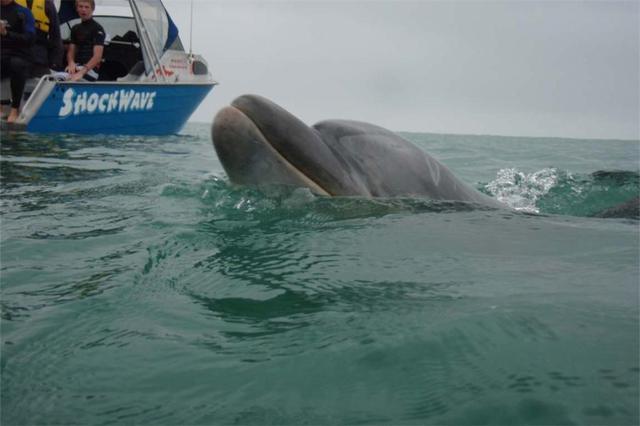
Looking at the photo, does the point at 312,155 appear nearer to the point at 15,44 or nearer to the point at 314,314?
the point at 314,314

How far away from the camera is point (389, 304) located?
217cm

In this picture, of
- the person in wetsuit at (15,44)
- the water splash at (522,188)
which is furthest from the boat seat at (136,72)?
the water splash at (522,188)

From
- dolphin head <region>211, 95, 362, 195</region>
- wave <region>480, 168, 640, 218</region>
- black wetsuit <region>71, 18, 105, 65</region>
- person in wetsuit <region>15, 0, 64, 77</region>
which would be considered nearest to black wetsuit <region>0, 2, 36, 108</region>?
person in wetsuit <region>15, 0, 64, 77</region>

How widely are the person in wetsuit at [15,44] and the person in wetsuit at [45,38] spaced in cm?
23

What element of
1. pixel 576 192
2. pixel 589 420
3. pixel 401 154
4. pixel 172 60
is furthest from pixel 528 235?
pixel 172 60

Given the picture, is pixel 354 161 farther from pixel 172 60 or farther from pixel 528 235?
pixel 172 60

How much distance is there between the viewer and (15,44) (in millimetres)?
11273

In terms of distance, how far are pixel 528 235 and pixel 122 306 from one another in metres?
2.15

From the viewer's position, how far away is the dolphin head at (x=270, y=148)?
3.64m

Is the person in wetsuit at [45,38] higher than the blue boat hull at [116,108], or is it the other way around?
the person in wetsuit at [45,38]

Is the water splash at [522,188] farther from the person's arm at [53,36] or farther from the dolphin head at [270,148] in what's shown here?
the person's arm at [53,36]

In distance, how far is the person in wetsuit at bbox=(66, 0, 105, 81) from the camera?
39.4ft

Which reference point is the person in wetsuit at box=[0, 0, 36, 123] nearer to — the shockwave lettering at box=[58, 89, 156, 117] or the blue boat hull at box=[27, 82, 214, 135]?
the blue boat hull at box=[27, 82, 214, 135]

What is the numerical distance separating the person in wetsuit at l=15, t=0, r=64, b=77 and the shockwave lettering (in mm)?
1028
